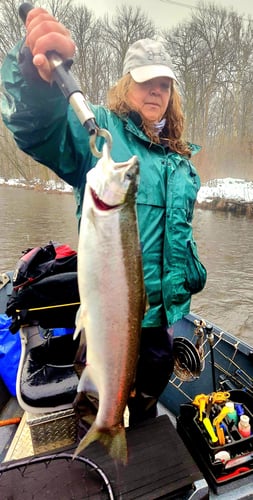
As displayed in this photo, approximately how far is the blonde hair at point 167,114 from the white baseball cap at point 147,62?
0.06 metres

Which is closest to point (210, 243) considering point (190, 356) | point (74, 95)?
point (190, 356)

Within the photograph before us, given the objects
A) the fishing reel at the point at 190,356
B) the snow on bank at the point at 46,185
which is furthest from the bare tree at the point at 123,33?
the fishing reel at the point at 190,356

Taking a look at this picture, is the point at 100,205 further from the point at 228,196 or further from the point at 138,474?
the point at 228,196

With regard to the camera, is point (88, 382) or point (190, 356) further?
point (190, 356)

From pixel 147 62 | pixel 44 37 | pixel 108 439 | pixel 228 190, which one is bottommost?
pixel 108 439

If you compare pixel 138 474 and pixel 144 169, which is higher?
pixel 144 169

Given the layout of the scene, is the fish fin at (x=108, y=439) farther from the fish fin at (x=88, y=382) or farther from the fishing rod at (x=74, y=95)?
the fishing rod at (x=74, y=95)

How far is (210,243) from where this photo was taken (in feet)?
36.9

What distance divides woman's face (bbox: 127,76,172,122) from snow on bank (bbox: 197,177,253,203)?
45.8ft

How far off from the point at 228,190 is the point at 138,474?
1597cm

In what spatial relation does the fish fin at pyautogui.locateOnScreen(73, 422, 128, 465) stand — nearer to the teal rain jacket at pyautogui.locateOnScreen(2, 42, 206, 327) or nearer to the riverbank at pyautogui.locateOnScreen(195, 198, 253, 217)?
the teal rain jacket at pyautogui.locateOnScreen(2, 42, 206, 327)

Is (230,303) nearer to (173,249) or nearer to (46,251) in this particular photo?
(46,251)

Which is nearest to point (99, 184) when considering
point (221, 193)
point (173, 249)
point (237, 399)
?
point (173, 249)

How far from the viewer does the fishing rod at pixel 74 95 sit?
1242mm
